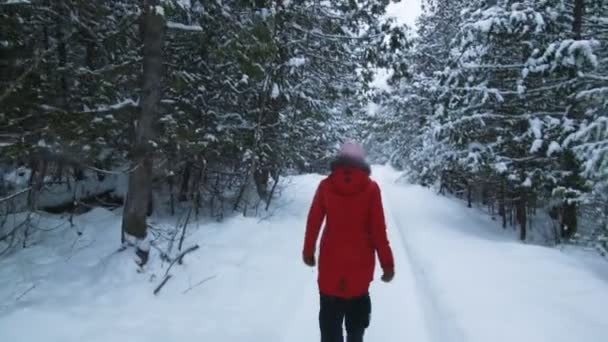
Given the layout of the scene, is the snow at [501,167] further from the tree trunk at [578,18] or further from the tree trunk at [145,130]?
the tree trunk at [145,130]

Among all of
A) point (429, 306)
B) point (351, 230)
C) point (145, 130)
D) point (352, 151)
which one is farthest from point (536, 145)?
point (145, 130)

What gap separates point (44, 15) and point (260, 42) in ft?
13.0

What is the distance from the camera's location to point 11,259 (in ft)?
23.0

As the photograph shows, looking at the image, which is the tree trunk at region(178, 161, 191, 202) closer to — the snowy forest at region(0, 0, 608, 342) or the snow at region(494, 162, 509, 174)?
the snowy forest at region(0, 0, 608, 342)

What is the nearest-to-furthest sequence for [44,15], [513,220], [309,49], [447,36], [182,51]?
[44,15]
[182,51]
[309,49]
[513,220]
[447,36]

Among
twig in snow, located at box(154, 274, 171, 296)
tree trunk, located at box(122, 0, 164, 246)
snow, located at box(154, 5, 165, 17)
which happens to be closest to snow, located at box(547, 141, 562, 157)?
tree trunk, located at box(122, 0, 164, 246)

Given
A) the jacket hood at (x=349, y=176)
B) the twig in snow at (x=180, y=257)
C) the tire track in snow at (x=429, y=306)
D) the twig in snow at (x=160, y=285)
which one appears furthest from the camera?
the twig in snow at (x=180, y=257)

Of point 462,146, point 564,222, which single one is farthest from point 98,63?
point 564,222

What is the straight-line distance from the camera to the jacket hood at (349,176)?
12.1 feet

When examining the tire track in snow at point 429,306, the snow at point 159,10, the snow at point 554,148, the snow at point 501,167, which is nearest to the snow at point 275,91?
the tire track in snow at point 429,306

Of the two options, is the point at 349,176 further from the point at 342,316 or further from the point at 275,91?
the point at 275,91

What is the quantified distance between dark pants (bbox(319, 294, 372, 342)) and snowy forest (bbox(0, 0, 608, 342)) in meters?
3.23

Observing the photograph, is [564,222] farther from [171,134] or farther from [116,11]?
[116,11]

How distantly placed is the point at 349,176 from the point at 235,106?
27.9ft
